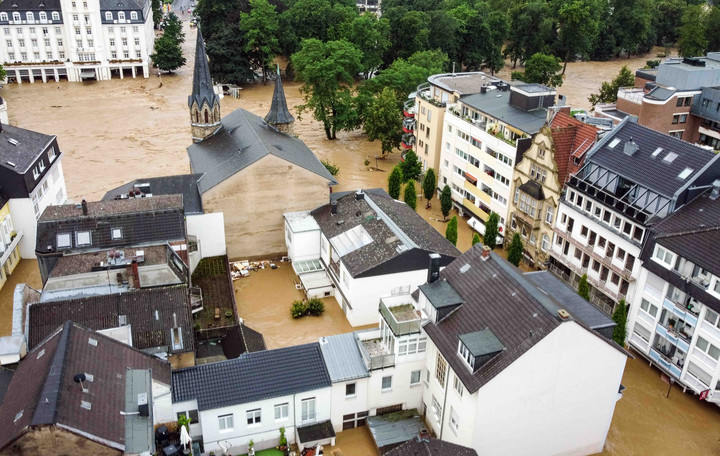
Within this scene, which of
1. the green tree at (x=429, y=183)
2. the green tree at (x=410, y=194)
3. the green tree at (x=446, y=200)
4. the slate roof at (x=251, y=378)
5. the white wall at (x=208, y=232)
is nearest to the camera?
the slate roof at (x=251, y=378)

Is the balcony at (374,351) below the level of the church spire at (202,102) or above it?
below

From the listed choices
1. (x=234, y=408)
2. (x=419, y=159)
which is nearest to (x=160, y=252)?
(x=234, y=408)

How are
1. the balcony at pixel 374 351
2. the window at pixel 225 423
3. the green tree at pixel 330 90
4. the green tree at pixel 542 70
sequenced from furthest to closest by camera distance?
the green tree at pixel 542 70 → the green tree at pixel 330 90 → the balcony at pixel 374 351 → the window at pixel 225 423

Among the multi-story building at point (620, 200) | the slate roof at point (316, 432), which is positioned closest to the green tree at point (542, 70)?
the multi-story building at point (620, 200)

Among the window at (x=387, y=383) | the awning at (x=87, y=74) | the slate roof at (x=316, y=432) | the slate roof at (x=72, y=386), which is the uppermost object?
the slate roof at (x=72, y=386)

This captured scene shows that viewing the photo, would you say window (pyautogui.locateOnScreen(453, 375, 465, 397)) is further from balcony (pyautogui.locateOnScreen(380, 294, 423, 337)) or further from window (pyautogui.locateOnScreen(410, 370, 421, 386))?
window (pyautogui.locateOnScreen(410, 370, 421, 386))

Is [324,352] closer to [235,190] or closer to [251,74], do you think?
[235,190]

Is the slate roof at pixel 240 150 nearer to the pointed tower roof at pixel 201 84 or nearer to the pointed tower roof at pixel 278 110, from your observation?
the pointed tower roof at pixel 278 110

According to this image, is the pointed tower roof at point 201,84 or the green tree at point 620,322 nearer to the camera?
the green tree at point 620,322
